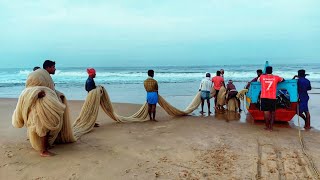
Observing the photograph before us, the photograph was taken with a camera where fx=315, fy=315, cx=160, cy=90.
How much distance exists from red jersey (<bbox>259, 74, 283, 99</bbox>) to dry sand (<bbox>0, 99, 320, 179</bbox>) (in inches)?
37.3

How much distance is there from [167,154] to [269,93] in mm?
3789

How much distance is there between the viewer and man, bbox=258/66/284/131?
8312 mm

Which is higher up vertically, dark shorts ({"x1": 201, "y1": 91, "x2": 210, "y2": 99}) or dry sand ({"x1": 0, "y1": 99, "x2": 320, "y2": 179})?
dark shorts ({"x1": 201, "y1": 91, "x2": 210, "y2": 99})

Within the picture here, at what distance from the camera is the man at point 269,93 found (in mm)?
8312

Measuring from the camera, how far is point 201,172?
5.12m

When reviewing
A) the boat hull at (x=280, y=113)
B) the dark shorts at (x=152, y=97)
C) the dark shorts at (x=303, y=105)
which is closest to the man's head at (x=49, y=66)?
the dark shorts at (x=152, y=97)

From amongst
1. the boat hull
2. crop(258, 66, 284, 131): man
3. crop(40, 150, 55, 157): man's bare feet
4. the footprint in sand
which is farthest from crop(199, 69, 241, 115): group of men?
the footprint in sand

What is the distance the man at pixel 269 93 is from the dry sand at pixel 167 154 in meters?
0.48

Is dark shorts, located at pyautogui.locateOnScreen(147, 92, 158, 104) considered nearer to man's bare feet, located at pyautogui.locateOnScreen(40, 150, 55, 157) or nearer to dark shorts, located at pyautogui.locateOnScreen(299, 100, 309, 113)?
dark shorts, located at pyautogui.locateOnScreen(299, 100, 309, 113)

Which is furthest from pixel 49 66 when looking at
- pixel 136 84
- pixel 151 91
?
pixel 136 84

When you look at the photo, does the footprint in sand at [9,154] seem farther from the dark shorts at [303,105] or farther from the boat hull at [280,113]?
the dark shorts at [303,105]

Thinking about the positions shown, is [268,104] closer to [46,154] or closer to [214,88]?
[214,88]

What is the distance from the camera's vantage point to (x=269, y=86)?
8344 millimetres

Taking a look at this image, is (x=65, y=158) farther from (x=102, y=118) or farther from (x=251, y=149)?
(x=102, y=118)
